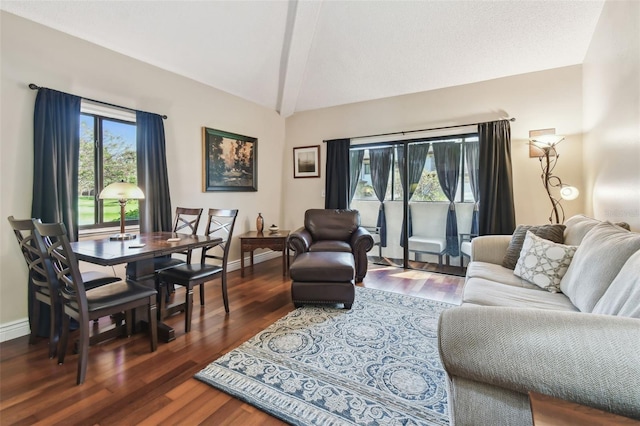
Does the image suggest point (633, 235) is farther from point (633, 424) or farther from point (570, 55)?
point (570, 55)

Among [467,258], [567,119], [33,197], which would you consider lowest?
[467,258]

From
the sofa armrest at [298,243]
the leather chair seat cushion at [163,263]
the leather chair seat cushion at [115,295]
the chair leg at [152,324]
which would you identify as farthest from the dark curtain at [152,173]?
the sofa armrest at [298,243]

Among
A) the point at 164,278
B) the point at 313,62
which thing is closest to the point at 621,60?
the point at 313,62

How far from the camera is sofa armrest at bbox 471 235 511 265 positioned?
2798mm

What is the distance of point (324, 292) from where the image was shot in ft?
9.45

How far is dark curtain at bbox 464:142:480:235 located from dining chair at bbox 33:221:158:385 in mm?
3942

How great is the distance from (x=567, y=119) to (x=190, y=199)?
4.75m

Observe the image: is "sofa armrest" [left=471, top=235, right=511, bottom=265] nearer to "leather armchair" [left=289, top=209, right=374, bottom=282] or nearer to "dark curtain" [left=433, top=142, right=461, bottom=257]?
"leather armchair" [left=289, top=209, right=374, bottom=282]

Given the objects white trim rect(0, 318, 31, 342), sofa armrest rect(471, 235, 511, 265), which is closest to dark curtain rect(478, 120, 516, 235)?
sofa armrest rect(471, 235, 511, 265)

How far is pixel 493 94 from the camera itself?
12.8 feet

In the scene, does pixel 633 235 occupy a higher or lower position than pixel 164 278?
higher

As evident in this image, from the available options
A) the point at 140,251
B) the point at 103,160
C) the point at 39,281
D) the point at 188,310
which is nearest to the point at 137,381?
the point at 188,310

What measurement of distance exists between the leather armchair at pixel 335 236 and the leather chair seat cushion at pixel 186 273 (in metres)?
1.19

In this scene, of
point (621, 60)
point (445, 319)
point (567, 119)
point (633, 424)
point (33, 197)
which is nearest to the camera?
point (633, 424)
